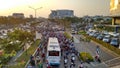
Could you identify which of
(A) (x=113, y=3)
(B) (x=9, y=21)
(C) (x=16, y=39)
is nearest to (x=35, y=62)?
(C) (x=16, y=39)

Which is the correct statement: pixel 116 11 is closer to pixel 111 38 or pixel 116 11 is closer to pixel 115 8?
pixel 115 8

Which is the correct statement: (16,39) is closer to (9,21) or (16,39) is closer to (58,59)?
(58,59)

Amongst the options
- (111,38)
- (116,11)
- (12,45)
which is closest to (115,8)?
(116,11)

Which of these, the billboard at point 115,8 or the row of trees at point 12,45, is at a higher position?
the billboard at point 115,8

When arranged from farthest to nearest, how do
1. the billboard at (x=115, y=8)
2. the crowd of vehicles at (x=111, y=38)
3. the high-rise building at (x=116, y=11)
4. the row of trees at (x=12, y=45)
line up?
the high-rise building at (x=116, y=11) → the billboard at (x=115, y=8) → the crowd of vehicles at (x=111, y=38) → the row of trees at (x=12, y=45)

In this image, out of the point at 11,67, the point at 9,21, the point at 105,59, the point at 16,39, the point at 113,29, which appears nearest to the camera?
the point at 11,67

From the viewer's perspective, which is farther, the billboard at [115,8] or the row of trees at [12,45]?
the billboard at [115,8]

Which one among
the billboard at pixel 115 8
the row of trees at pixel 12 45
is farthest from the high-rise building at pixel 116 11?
the row of trees at pixel 12 45

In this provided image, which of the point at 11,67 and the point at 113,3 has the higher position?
the point at 113,3

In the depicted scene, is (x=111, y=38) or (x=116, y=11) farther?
(x=116, y=11)

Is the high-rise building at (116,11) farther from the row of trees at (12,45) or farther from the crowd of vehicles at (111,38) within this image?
the row of trees at (12,45)

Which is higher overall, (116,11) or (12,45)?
(116,11)
